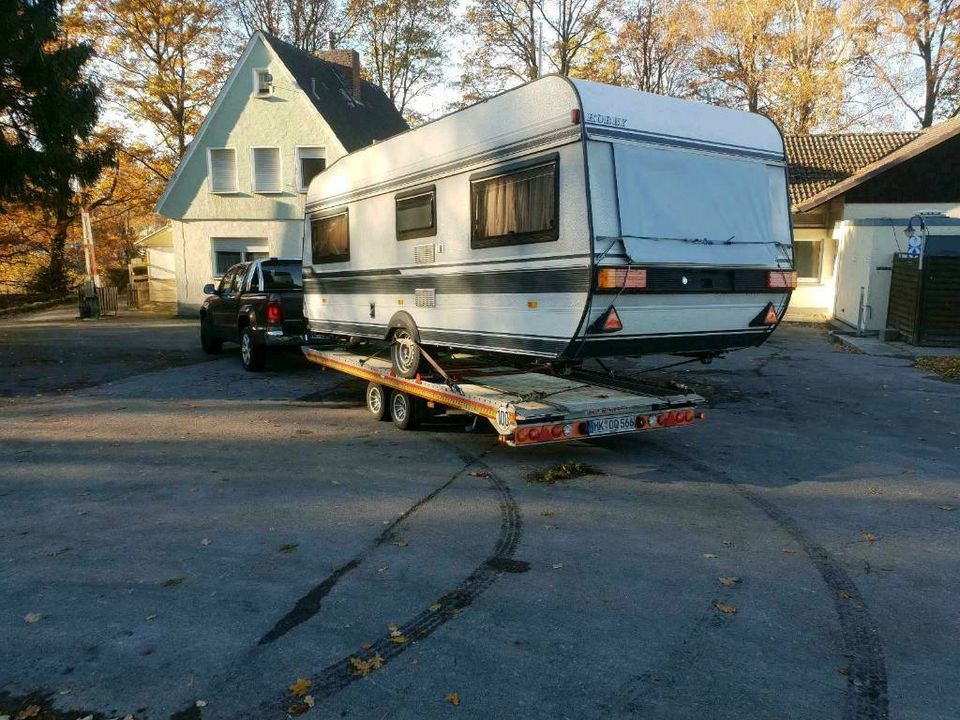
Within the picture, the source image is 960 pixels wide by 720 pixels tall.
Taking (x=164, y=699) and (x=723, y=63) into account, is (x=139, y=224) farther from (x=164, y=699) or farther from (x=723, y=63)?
(x=164, y=699)

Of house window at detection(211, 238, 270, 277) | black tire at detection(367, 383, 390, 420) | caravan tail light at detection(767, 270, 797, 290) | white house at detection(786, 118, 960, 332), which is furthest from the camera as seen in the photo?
house window at detection(211, 238, 270, 277)

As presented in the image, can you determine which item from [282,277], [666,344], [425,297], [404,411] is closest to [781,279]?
[666,344]

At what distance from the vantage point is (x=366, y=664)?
11.4ft

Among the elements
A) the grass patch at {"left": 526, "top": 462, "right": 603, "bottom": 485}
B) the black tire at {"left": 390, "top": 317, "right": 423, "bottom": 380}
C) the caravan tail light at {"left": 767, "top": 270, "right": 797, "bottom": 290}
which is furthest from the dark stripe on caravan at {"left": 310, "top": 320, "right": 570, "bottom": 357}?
the caravan tail light at {"left": 767, "top": 270, "right": 797, "bottom": 290}

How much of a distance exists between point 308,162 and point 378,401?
17630mm

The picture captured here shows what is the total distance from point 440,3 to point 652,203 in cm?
3582

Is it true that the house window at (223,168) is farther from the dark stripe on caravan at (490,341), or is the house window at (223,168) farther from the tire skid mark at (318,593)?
the tire skid mark at (318,593)

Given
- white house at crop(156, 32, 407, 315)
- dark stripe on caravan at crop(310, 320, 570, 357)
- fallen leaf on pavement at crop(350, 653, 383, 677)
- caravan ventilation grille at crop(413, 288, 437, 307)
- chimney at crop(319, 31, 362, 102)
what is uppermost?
chimney at crop(319, 31, 362, 102)

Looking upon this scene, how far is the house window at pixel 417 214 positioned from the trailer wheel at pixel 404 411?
1.88 m

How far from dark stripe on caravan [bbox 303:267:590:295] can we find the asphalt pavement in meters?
1.69

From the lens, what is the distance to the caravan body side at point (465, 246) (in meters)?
6.23

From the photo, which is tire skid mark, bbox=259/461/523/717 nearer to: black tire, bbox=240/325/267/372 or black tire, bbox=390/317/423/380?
black tire, bbox=390/317/423/380

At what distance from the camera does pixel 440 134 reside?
25.8ft

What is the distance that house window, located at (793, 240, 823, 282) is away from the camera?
24188mm
